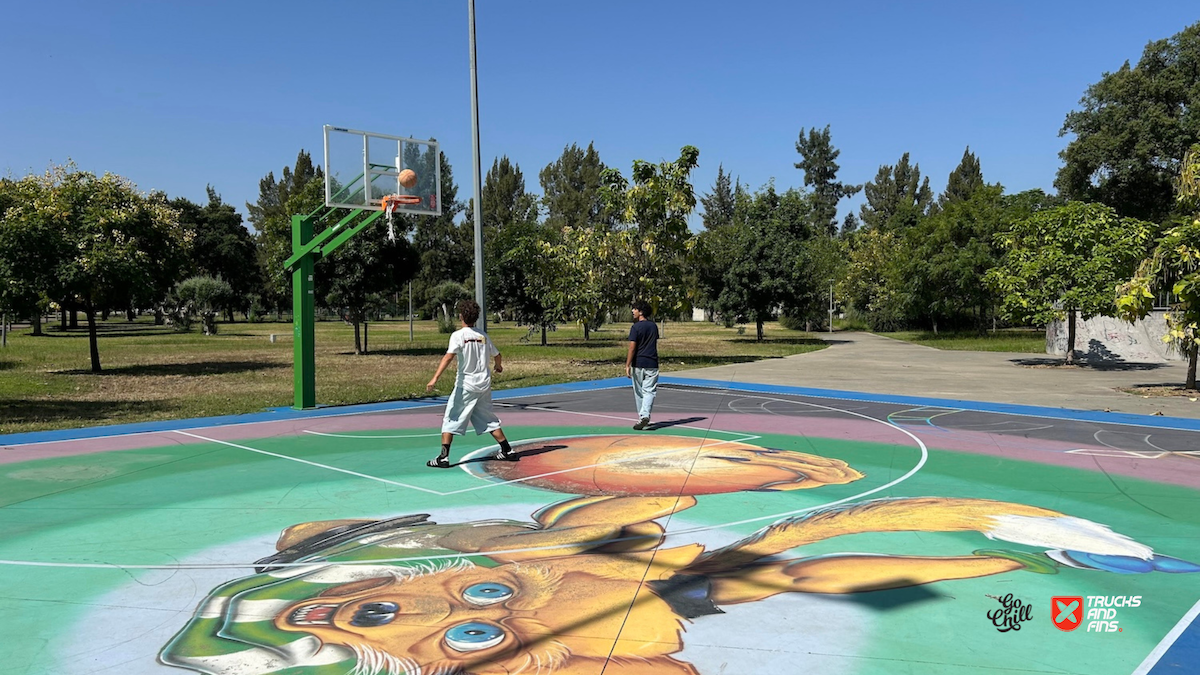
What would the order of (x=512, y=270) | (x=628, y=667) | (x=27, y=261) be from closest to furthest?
(x=628, y=667)
(x=27, y=261)
(x=512, y=270)

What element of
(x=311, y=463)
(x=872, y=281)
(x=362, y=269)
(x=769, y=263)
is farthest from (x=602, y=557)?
(x=872, y=281)

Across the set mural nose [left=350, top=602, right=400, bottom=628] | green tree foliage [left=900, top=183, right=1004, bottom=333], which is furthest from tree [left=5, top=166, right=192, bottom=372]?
green tree foliage [left=900, top=183, right=1004, bottom=333]

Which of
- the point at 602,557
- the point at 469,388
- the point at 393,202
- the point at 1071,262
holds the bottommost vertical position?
the point at 602,557

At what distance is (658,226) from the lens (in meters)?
26.2

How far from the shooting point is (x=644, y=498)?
7492mm

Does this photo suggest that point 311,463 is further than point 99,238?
No

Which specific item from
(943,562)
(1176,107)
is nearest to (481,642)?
(943,562)

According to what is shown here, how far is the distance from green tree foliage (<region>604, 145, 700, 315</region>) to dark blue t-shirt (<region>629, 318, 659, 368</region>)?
14.0 metres

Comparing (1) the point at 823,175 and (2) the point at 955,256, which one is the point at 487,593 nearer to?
(2) the point at 955,256

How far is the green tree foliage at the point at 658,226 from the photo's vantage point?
84.8ft

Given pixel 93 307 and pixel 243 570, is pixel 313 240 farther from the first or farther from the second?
pixel 93 307

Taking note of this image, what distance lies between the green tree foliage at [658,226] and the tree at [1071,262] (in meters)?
11.3

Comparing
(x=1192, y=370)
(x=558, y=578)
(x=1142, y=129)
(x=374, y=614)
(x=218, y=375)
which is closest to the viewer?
(x=374, y=614)

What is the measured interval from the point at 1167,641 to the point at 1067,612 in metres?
0.53
